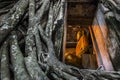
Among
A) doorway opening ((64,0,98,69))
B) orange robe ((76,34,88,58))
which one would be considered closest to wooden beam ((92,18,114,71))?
doorway opening ((64,0,98,69))

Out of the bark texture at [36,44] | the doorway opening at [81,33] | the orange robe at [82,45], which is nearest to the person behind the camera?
the bark texture at [36,44]

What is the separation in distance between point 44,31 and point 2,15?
515 mm

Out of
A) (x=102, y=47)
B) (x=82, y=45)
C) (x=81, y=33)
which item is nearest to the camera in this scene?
(x=102, y=47)

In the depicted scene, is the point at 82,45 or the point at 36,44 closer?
the point at 36,44

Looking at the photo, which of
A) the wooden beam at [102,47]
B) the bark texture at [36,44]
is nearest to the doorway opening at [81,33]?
the wooden beam at [102,47]

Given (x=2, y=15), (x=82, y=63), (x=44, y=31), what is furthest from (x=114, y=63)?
(x=82, y=63)

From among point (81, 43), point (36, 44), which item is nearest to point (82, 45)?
point (81, 43)

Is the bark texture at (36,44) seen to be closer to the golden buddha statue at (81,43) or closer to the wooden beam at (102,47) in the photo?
the wooden beam at (102,47)

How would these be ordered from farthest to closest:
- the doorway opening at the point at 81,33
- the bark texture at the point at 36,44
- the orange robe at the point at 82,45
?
the orange robe at the point at 82,45 → the doorway opening at the point at 81,33 → the bark texture at the point at 36,44

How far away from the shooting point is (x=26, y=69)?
1.78 meters

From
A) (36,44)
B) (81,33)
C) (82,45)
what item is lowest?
(82,45)

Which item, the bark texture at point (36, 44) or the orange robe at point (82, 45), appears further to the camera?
the orange robe at point (82, 45)

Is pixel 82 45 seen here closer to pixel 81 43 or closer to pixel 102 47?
pixel 81 43

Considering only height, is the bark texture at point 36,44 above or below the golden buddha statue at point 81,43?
above
